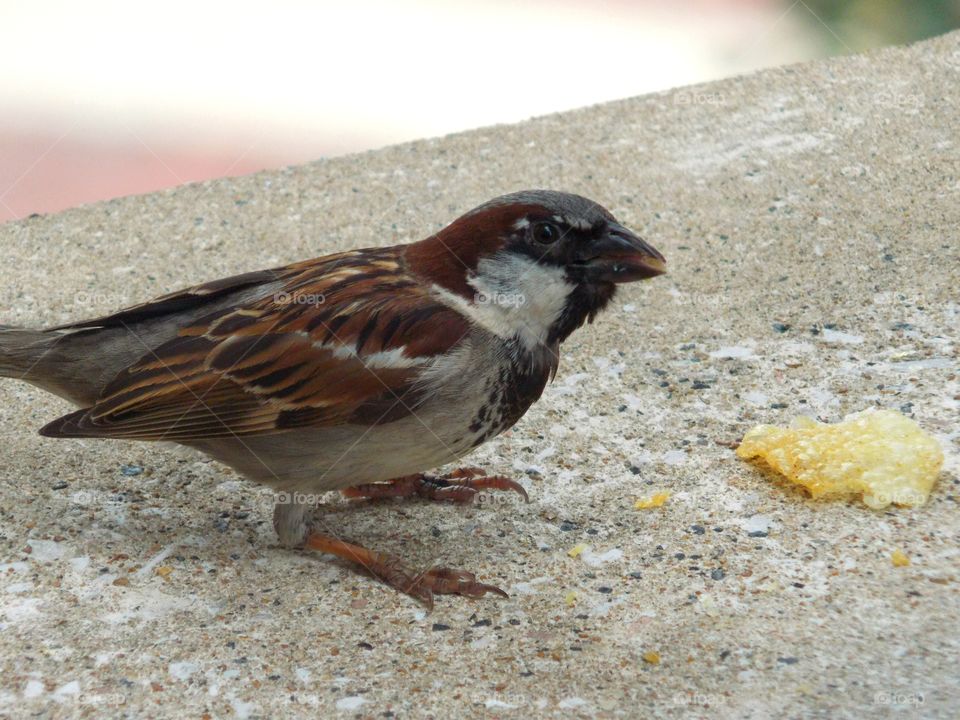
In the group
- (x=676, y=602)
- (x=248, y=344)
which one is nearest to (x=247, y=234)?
(x=248, y=344)

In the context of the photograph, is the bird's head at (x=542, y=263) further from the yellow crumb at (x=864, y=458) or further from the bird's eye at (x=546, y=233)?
the yellow crumb at (x=864, y=458)

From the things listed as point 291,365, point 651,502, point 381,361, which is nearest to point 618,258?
point 381,361

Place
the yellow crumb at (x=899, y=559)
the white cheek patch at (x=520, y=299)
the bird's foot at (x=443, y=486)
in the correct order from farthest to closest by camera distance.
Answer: the bird's foot at (x=443, y=486) < the white cheek patch at (x=520, y=299) < the yellow crumb at (x=899, y=559)

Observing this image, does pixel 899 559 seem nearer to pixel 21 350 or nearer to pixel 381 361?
pixel 381 361

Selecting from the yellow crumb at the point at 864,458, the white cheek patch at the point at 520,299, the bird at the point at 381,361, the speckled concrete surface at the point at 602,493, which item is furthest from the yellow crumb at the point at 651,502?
the white cheek patch at the point at 520,299

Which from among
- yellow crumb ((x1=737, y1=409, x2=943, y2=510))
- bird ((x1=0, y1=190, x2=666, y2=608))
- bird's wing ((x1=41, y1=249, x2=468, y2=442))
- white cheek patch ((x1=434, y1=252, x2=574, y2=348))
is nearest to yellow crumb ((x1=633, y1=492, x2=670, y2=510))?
yellow crumb ((x1=737, y1=409, x2=943, y2=510))

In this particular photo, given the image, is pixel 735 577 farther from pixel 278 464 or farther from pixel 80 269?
pixel 80 269

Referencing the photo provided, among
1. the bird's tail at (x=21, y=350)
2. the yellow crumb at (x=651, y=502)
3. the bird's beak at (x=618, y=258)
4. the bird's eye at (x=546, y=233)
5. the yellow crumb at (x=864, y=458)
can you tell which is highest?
the bird's eye at (x=546, y=233)
